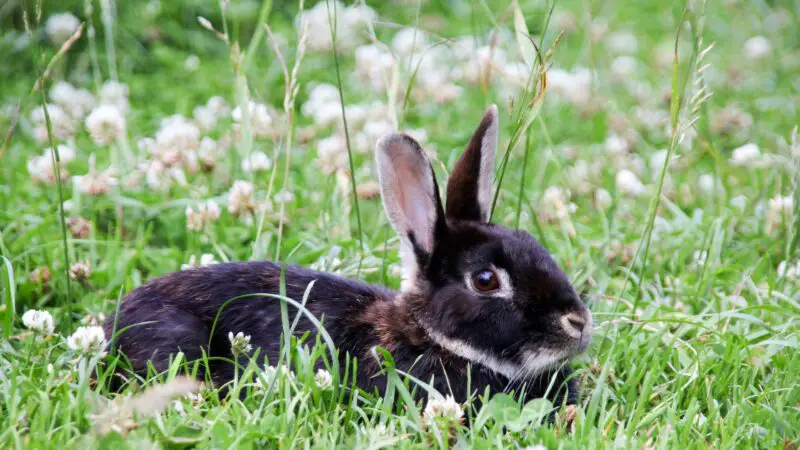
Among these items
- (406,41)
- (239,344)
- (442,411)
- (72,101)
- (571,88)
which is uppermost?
(406,41)

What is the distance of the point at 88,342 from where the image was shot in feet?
11.9

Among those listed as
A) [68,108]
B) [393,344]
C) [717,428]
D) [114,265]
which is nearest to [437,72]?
[68,108]

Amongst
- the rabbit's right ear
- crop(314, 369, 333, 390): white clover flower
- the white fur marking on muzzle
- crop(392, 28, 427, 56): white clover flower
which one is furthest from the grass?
the rabbit's right ear

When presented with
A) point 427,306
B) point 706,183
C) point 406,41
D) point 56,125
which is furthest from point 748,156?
point 56,125

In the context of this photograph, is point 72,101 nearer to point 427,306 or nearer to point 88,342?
point 88,342

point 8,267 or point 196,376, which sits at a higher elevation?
point 8,267

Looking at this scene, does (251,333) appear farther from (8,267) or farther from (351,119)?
(351,119)

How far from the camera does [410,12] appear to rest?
8883 millimetres

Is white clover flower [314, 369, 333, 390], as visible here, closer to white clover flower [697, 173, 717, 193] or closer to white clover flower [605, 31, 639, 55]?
white clover flower [697, 173, 717, 193]

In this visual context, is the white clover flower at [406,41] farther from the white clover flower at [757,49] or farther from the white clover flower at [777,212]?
the white clover flower at [777,212]

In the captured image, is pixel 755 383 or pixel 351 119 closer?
pixel 755 383

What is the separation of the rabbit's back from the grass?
134 mm

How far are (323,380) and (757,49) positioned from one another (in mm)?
6650

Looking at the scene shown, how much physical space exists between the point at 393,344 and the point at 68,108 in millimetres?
3950
